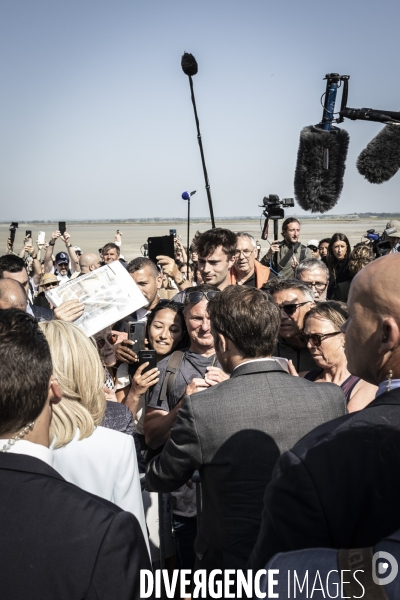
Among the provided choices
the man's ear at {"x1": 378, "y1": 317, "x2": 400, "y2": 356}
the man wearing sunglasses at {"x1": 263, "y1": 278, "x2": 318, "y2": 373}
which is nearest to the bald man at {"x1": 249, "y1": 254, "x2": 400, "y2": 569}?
the man's ear at {"x1": 378, "y1": 317, "x2": 400, "y2": 356}

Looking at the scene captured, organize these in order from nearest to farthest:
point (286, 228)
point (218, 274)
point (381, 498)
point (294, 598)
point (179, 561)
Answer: point (294, 598)
point (381, 498)
point (179, 561)
point (218, 274)
point (286, 228)

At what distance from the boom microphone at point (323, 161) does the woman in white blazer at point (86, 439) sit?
4.21 ft

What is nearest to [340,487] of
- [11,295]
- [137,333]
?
[137,333]

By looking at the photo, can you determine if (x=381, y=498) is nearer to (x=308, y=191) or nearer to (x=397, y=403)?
(x=397, y=403)

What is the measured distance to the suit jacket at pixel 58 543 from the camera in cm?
136

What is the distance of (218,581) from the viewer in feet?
7.75

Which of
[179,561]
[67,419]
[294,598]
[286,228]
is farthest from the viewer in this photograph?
[286,228]

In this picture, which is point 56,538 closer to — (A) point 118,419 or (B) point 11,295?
(A) point 118,419

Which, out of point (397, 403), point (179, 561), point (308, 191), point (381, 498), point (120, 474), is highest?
point (308, 191)

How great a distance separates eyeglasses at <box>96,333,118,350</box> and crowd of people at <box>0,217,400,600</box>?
20mm

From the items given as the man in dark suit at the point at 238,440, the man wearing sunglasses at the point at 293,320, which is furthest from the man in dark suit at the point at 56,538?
the man wearing sunglasses at the point at 293,320

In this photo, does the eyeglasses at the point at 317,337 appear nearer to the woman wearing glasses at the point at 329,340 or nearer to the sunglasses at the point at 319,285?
the woman wearing glasses at the point at 329,340

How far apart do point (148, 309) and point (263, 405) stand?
2934 mm

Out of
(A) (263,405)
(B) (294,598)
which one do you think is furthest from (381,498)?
(A) (263,405)
